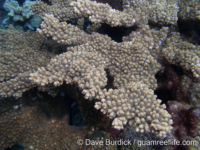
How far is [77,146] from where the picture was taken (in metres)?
3.04

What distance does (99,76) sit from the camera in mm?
2373

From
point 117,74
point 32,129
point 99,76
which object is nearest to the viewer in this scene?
point 99,76

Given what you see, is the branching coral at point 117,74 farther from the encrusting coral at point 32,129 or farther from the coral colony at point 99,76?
the encrusting coral at point 32,129

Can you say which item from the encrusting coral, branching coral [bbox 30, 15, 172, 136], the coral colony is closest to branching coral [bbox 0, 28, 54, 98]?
the coral colony

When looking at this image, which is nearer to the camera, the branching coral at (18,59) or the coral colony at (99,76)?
the coral colony at (99,76)

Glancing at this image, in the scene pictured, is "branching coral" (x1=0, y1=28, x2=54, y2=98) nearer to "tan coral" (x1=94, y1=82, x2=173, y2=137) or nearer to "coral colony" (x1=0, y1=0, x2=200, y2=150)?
"coral colony" (x1=0, y1=0, x2=200, y2=150)

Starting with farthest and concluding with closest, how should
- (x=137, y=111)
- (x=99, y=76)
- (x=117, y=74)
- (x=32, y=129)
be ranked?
(x=32, y=129), (x=117, y=74), (x=99, y=76), (x=137, y=111)

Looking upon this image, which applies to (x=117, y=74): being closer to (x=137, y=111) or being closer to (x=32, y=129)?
(x=137, y=111)

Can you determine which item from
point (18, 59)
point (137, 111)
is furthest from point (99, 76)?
point (18, 59)

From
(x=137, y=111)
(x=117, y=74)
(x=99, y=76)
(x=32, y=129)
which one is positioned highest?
(x=99, y=76)

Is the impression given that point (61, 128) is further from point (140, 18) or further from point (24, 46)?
point (140, 18)

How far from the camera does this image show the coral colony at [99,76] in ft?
8.28

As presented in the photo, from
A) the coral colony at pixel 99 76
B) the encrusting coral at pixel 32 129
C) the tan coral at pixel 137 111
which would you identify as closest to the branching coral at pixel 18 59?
the coral colony at pixel 99 76

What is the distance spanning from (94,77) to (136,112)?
3.10 feet
